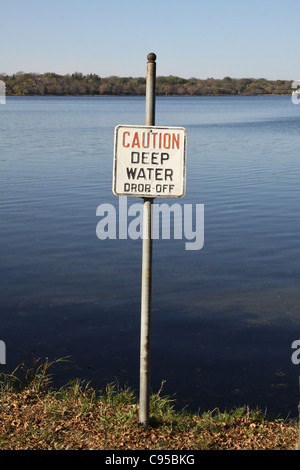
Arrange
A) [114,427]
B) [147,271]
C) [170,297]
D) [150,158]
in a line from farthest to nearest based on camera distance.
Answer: [170,297] → [114,427] → [147,271] → [150,158]

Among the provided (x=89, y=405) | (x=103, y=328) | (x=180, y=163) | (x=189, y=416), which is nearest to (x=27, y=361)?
(x=103, y=328)

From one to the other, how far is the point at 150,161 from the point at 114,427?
2.71 meters

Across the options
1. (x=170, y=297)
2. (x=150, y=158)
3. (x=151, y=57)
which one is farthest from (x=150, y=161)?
(x=170, y=297)

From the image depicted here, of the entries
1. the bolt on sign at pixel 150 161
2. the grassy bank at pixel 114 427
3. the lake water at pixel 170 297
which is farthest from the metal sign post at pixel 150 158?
the lake water at pixel 170 297

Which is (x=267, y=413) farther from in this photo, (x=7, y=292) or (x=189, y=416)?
(x=7, y=292)

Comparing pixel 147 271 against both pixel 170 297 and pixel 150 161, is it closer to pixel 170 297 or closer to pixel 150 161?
pixel 150 161

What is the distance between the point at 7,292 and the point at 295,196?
48.4 ft

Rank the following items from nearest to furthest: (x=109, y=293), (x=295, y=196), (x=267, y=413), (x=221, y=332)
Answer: (x=267, y=413) → (x=221, y=332) → (x=109, y=293) → (x=295, y=196)

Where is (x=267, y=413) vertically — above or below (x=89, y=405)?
below

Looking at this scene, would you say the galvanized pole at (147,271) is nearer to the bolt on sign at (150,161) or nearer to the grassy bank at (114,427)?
the bolt on sign at (150,161)

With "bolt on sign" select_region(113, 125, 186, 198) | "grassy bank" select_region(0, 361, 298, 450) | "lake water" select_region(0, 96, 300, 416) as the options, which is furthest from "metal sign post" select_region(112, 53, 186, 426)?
"lake water" select_region(0, 96, 300, 416)

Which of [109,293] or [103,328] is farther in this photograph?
[109,293]

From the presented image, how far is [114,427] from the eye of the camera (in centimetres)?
616

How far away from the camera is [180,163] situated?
573 centimetres
